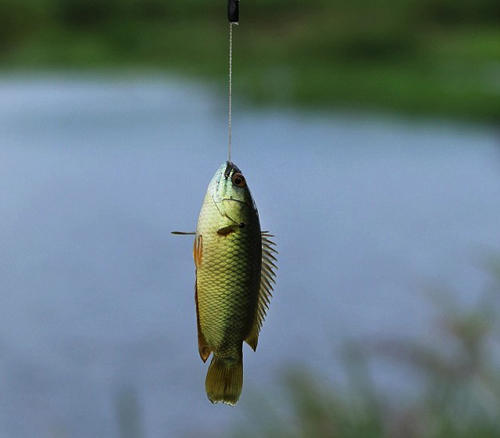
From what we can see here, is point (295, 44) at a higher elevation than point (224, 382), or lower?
lower

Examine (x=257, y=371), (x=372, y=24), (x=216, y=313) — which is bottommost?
(x=257, y=371)

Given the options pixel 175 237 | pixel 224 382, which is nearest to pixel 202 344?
pixel 224 382

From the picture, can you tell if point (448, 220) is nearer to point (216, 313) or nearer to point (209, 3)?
point (209, 3)

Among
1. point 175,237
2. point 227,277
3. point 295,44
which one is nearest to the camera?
point 227,277

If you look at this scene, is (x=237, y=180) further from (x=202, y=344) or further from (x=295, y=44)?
(x=295, y=44)

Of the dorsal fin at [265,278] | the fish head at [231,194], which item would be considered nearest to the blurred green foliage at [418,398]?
the dorsal fin at [265,278]

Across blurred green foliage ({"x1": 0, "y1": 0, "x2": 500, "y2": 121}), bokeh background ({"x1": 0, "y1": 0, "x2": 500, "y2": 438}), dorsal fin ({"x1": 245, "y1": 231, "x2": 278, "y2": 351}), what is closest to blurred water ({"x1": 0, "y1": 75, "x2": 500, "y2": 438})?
bokeh background ({"x1": 0, "y1": 0, "x2": 500, "y2": 438})

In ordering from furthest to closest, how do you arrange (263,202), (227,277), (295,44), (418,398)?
(295,44), (263,202), (418,398), (227,277)

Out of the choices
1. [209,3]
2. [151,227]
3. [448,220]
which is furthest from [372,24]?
[151,227]
